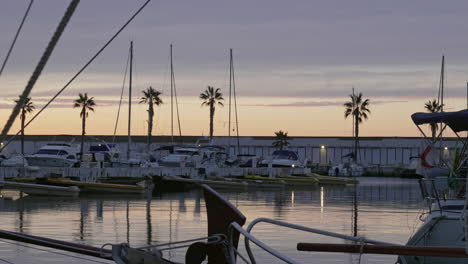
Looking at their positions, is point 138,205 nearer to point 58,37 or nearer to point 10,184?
point 10,184

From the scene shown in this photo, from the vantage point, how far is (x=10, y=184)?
48.7m

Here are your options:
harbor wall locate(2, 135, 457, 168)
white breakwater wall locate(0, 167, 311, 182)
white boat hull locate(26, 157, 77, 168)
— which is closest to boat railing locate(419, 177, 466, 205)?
white breakwater wall locate(0, 167, 311, 182)

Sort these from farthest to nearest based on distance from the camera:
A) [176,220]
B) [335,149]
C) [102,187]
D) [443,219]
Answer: [335,149] → [102,187] → [176,220] → [443,219]

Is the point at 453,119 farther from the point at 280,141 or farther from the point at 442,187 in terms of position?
the point at 280,141

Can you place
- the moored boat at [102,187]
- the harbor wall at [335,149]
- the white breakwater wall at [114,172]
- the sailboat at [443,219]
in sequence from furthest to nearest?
1. the harbor wall at [335,149]
2. the white breakwater wall at [114,172]
3. the moored boat at [102,187]
4. the sailboat at [443,219]

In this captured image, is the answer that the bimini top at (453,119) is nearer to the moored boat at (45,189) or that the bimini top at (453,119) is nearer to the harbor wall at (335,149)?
the moored boat at (45,189)

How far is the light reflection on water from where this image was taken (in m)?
23.1

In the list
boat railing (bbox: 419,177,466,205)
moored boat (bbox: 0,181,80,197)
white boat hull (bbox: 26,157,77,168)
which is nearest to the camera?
boat railing (bbox: 419,177,466,205)

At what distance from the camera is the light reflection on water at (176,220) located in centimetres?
2308

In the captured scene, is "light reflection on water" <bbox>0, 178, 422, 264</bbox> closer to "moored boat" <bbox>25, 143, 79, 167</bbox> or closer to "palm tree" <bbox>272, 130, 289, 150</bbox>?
"moored boat" <bbox>25, 143, 79, 167</bbox>

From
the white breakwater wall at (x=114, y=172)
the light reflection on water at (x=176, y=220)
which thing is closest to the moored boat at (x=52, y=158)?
the white breakwater wall at (x=114, y=172)

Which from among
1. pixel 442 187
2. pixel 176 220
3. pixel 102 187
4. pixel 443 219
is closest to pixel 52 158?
pixel 102 187

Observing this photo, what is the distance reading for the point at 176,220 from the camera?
33.6 m

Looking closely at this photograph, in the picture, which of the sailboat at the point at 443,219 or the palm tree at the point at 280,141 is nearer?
the sailboat at the point at 443,219
